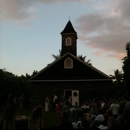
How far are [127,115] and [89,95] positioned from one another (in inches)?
765

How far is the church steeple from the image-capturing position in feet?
112

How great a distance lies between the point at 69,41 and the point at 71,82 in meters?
7.36

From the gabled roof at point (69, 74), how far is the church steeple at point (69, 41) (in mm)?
3527

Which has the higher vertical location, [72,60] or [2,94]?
[72,60]

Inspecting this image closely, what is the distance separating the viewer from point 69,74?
96.8ft

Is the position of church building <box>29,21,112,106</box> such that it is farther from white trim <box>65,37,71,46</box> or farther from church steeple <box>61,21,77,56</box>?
white trim <box>65,37,71,46</box>

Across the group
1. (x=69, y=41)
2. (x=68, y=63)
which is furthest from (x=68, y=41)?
(x=68, y=63)

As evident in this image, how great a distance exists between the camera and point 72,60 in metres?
30.3

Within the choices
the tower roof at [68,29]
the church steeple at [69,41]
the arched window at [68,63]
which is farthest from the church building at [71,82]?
the tower roof at [68,29]

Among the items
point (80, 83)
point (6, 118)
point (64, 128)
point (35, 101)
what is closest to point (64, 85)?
point (80, 83)

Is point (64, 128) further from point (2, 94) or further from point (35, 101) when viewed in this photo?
point (35, 101)

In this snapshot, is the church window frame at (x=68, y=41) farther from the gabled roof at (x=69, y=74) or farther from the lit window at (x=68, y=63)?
the lit window at (x=68, y=63)

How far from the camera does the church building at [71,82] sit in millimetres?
28672

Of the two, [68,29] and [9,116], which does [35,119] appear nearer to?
[9,116]
